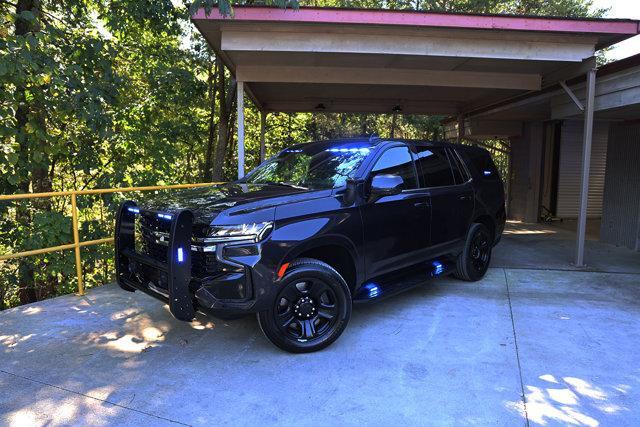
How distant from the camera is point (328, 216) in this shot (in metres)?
3.86

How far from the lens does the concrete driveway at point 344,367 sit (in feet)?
9.70

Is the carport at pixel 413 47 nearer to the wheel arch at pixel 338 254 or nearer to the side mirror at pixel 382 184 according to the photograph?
the side mirror at pixel 382 184

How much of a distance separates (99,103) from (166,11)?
3012mm

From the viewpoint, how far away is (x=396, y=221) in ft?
14.8

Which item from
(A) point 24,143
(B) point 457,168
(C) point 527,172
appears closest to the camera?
(B) point 457,168

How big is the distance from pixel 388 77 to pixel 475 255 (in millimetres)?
3813

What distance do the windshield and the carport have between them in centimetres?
192

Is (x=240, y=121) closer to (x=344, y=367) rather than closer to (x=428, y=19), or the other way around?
(x=428, y=19)

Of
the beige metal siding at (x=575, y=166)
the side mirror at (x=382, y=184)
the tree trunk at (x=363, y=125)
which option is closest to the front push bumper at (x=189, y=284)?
the side mirror at (x=382, y=184)

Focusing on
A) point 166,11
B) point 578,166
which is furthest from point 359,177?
point 578,166

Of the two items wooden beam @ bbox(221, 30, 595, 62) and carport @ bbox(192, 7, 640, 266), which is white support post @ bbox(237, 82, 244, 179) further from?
wooden beam @ bbox(221, 30, 595, 62)

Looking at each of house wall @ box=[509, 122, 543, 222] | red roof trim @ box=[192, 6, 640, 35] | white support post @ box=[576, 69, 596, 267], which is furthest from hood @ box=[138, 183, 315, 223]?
house wall @ box=[509, 122, 543, 222]

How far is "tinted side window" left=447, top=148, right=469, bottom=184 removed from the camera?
219 inches

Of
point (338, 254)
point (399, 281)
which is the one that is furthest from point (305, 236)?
point (399, 281)
